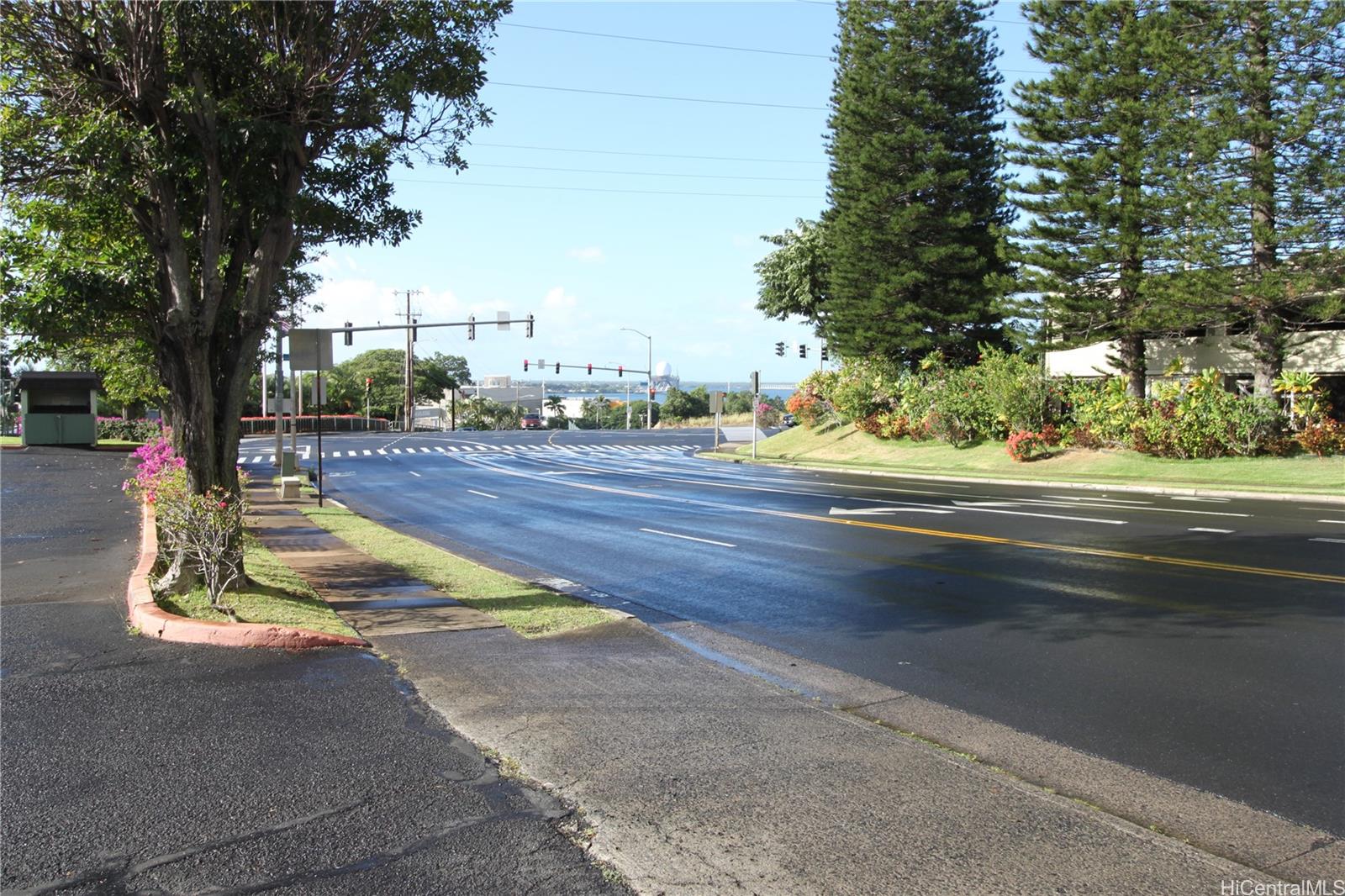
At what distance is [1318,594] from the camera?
962cm

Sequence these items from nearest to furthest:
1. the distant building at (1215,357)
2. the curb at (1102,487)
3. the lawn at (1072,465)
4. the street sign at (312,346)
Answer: the street sign at (312,346) < the curb at (1102,487) < the lawn at (1072,465) < the distant building at (1215,357)

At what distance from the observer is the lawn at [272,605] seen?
26.6 feet

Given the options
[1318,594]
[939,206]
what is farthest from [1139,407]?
[1318,594]

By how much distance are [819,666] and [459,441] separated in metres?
59.6

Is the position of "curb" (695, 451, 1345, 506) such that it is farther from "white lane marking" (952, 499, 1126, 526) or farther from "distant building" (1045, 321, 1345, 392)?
"distant building" (1045, 321, 1345, 392)

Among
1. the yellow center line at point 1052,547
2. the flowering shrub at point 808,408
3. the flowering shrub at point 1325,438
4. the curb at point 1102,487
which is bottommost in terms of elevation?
the curb at point 1102,487

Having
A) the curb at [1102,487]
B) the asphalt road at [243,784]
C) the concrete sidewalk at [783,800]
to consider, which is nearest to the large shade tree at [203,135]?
the asphalt road at [243,784]

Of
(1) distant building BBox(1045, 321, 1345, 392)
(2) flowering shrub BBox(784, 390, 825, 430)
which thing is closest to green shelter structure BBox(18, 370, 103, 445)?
(2) flowering shrub BBox(784, 390, 825, 430)

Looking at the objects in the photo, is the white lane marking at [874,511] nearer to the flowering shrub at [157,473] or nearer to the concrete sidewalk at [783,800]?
the flowering shrub at [157,473]

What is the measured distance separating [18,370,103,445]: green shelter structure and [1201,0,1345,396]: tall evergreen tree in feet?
136

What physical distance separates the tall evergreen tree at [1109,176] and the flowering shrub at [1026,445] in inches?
154

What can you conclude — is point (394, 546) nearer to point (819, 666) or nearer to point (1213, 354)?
point (819, 666)

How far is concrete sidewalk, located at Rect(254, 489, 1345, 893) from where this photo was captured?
397cm

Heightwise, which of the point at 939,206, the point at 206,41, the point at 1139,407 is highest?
the point at 939,206
